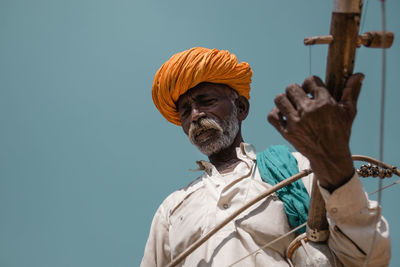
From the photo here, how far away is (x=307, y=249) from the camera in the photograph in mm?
1809

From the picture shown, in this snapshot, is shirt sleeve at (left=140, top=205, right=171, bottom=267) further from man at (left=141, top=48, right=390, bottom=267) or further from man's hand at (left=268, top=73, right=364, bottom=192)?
man's hand at (left=268, top=73, right=364, bottom=192)

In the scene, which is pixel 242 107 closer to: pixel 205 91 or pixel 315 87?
pixel 205 91

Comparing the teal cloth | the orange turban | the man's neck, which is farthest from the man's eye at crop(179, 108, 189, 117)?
the teal cloth

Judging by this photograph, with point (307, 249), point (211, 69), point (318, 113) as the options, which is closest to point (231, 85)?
point (211, 69)

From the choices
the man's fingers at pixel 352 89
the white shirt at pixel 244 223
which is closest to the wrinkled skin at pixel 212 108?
the white shirt at pixel 244 223

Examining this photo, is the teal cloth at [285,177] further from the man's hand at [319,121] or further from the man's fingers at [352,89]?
the man's fingers at [352,89]

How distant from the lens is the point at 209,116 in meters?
2.83

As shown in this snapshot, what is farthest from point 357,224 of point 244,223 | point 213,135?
point 213,135

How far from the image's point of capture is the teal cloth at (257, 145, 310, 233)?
2.08 m

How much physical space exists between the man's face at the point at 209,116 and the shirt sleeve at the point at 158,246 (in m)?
0.55

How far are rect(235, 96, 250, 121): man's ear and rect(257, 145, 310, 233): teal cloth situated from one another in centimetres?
72

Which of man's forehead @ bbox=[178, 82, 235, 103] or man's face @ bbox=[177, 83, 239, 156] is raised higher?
man's forehead @ bbox=[178, 82, 235, 103]

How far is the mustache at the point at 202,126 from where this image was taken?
2.79 metres

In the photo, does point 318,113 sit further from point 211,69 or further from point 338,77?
point 211,69
